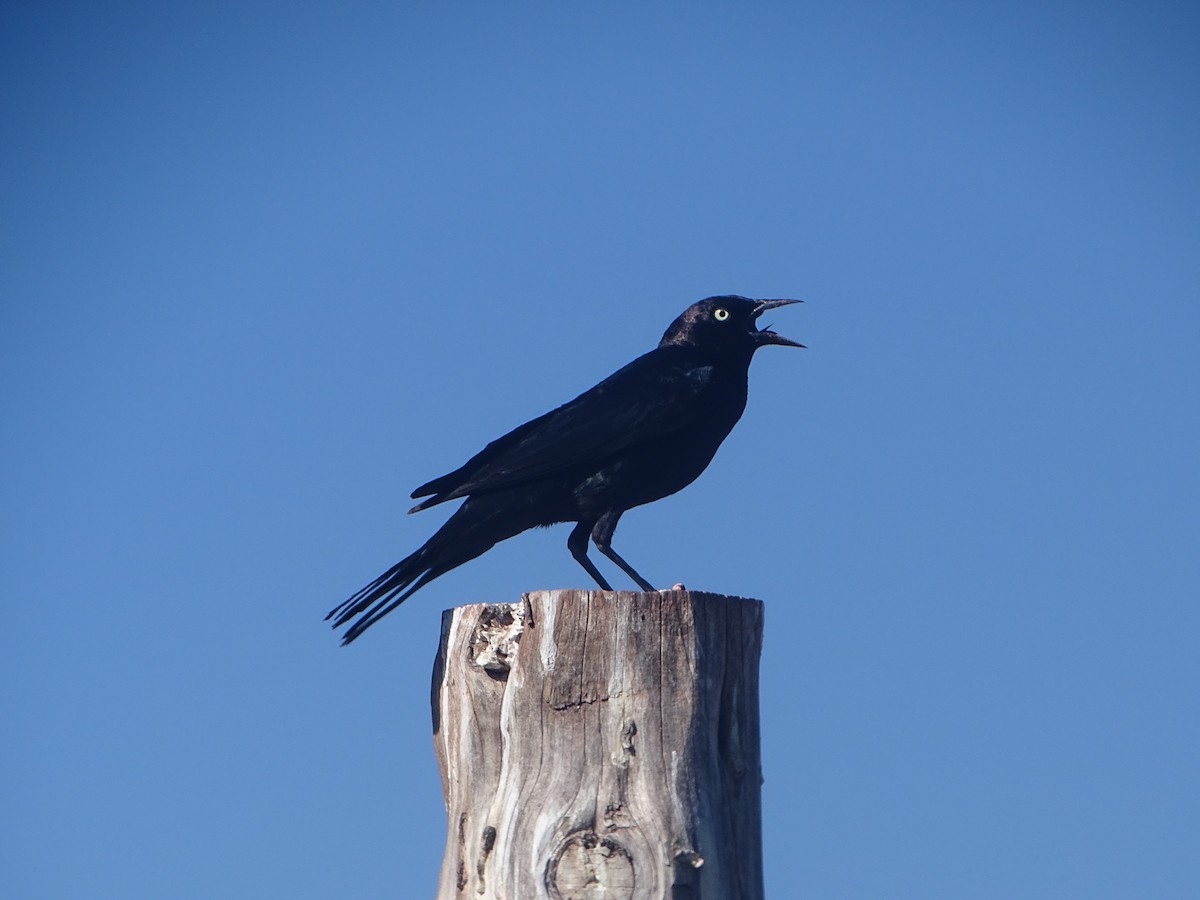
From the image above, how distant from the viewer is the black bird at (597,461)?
19.2 feet

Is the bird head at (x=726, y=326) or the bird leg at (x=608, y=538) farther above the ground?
the bird head at (x=726, y=326)

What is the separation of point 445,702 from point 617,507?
279cm

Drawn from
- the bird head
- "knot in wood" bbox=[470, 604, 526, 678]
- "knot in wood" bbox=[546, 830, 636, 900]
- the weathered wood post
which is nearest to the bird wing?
the bird head

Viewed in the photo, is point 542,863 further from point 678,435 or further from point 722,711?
point 678,435

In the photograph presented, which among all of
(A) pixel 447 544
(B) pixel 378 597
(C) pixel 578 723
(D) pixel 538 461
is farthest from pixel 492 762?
(D) pixel 538 461

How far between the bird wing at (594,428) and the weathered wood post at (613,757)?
2443 mm

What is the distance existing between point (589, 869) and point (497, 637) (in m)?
0.71

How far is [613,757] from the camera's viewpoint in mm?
3182

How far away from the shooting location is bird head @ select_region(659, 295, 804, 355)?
740cm

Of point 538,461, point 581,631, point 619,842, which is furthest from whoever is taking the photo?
point 538,461

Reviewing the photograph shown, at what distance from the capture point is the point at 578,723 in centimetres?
322

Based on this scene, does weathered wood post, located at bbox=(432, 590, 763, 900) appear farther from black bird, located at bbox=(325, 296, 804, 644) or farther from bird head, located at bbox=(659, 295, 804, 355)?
bird head, located at bbox=(659, 295, 804, 355)

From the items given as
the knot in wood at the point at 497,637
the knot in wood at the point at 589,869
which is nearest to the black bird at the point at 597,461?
the knot in wood at the point at 497,637

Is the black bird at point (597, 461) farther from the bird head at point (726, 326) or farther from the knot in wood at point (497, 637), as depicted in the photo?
the knot in wood at point (497, 637)
